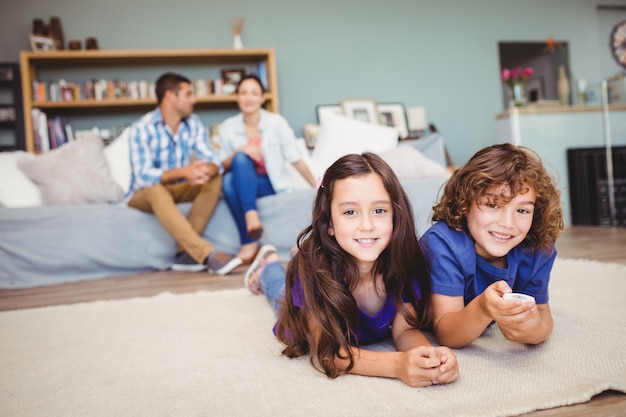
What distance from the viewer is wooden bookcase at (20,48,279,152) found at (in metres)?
3.79

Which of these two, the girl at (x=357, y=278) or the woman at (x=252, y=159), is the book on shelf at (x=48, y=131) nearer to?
the woman at (x=252, y=159)

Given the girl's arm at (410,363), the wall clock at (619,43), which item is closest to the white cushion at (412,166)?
the girl's arm at (410,363)

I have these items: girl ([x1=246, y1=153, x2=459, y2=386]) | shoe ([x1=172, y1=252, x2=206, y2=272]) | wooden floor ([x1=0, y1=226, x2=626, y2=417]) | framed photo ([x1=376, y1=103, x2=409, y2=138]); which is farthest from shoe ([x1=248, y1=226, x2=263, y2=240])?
framed photo ([x1=376, y1=103, x2=409, y2=138])

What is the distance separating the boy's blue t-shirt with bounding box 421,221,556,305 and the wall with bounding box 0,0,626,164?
3667 millimetres

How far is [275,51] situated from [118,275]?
2730mm

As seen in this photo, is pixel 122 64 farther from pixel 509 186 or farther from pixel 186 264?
pixel 509 186

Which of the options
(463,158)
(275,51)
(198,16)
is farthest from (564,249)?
(198,16)

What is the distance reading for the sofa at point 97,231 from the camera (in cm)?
252

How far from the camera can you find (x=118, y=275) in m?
2.61

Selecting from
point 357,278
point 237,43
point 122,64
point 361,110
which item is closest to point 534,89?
point 361,110

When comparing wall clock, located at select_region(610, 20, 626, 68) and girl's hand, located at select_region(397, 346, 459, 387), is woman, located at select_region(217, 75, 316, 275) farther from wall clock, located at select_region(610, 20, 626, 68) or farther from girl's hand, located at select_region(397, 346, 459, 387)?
wall clock, located at select_region(610, 20, 626, 68)

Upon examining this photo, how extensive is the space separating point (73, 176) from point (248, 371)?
2367 mm

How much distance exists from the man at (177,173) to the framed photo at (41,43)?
175cm

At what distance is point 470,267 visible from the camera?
3.28ft
